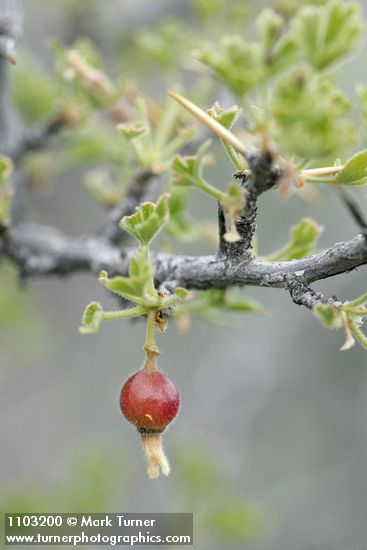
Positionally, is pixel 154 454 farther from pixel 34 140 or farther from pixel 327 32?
pixel 34 140

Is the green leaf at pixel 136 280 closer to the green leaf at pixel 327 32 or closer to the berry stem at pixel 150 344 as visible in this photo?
the berry stem at pixel 150 344

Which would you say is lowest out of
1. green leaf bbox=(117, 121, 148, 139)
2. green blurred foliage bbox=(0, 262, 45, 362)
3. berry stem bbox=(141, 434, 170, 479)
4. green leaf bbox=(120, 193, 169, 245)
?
berry stem bbox=(141, 434, 170, 479)

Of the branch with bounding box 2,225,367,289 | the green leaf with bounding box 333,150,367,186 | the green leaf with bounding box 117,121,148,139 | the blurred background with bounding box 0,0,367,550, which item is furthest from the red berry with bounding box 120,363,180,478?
the blurred background with bounding box 0,0,367,550

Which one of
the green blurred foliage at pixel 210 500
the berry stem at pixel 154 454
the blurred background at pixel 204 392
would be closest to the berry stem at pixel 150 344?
the berry stem at pixel 154 454

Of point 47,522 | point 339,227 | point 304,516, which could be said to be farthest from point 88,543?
point 339,227

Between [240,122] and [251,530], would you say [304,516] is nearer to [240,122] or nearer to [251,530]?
[251,530]

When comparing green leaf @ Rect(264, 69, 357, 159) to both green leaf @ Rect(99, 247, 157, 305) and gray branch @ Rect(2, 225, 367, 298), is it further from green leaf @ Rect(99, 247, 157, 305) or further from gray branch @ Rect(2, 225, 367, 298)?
green leaf @ Rect(99, 247, 157, 305)

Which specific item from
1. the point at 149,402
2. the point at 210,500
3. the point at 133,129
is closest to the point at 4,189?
the point at 133,129
